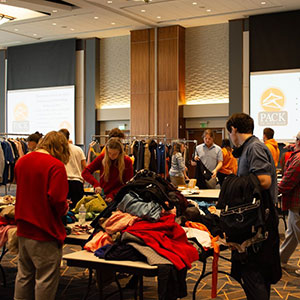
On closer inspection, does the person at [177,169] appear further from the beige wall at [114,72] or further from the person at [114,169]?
the beige wall at [114,72]

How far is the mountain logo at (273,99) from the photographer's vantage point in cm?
1313

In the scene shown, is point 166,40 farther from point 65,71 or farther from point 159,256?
point 159,256

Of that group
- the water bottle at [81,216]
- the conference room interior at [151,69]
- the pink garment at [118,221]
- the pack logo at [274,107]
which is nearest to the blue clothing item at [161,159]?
the conference room interior at [151,69]

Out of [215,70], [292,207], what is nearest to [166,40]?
[215,70]

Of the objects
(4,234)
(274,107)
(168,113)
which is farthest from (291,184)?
(168,113)

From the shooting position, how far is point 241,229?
10.2 feet

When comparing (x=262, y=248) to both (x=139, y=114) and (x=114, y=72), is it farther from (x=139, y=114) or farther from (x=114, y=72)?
(x=114, y=72)

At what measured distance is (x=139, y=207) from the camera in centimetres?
359

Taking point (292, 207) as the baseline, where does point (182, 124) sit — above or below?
above

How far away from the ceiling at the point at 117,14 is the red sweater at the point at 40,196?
9895 mm

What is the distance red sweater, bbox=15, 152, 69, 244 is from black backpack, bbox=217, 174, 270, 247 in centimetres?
113

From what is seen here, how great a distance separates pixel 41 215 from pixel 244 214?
1.36 metres

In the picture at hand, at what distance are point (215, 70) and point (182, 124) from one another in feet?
6.34

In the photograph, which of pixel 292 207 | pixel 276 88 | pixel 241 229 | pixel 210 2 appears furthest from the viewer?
pixel 276 88
